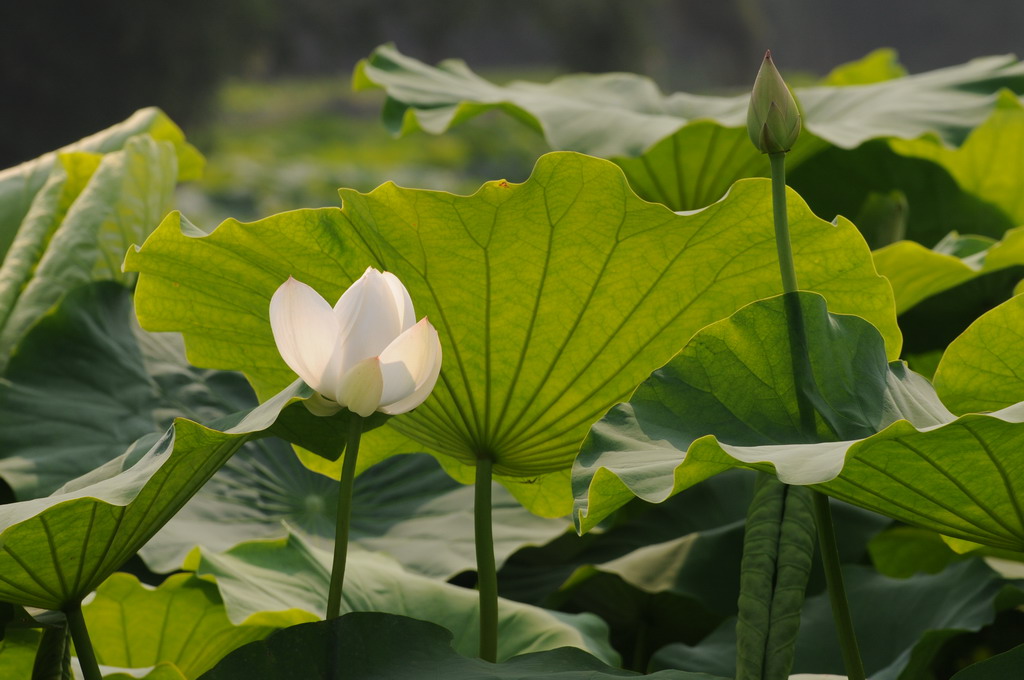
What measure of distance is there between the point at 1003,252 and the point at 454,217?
417 mm

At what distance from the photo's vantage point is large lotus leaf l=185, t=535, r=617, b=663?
2.02 feet

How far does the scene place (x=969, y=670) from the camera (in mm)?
439

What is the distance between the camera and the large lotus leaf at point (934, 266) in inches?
28.7

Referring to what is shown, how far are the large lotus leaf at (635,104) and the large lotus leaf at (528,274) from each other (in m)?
0.35

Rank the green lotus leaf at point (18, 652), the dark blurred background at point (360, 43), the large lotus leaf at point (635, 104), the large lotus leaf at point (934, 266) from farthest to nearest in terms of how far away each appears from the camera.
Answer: the dark blurred background at point (360, 43), the large lotus leaf at point (635, 104), the large lotus leaf at point (934, 266), the green lotus leaf at point (18, 652)

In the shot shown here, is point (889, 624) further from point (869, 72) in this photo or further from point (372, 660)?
point (869, 72)

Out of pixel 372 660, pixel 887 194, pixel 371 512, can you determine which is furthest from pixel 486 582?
pixel 887 194

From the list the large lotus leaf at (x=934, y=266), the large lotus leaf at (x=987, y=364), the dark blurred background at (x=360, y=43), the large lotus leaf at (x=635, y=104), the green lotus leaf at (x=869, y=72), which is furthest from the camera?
the dark blurred background at (x=360, y=43)

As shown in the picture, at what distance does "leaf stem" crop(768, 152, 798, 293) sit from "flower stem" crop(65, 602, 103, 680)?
13.7 inches

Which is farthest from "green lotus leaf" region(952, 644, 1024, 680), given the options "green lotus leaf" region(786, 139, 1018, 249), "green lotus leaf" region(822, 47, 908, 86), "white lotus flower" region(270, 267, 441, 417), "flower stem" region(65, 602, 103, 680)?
"green lotus leaf" region(822, 47, 908, 86)

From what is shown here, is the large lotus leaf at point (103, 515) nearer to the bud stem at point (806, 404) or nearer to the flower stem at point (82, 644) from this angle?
the flower stem at point (82, 644)

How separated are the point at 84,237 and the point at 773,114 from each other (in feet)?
1.87

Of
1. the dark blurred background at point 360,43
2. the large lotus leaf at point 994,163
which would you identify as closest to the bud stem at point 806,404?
the large lotus leaf at point 994,163

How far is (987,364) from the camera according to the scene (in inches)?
19.7
